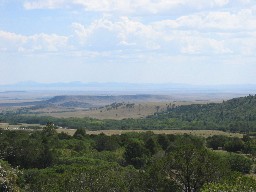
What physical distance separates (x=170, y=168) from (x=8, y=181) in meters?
34.2

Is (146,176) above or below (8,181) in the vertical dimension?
below

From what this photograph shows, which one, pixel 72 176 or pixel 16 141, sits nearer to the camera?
pixel 72 176

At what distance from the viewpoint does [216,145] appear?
108 metres

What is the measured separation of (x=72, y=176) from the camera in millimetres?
43875

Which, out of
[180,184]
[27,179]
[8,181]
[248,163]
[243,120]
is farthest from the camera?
[243,120]

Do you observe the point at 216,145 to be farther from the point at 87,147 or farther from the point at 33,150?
the point at 33,150

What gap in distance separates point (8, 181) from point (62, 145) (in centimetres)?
8515

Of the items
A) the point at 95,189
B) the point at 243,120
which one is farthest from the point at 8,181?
the point at 243,120

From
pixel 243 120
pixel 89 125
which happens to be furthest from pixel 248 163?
pixel 89 125

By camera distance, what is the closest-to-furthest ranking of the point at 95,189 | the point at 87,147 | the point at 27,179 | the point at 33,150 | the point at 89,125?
the point at 95,189, the point at 27,179, the point at 33,150, the point at 87,147, the point at 89,125

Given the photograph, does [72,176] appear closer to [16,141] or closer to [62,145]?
[16,141]

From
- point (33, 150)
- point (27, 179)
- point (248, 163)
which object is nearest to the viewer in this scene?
point (27, 179)

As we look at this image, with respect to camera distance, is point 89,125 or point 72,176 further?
point 89,125

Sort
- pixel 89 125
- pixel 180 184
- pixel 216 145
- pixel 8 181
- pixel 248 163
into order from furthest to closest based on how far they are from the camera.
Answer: pixel 89 125, pixel 216 145, pixel 248 163, pixel 180 184, pixel 8 181
